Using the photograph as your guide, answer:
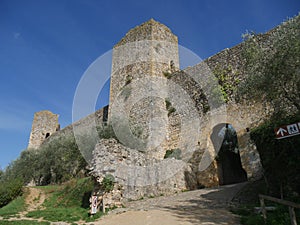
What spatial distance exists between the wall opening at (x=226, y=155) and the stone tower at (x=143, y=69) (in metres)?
3.08

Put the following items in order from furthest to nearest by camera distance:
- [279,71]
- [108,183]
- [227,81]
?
1. [227,81]
2. [108,183]
3. [279,71]

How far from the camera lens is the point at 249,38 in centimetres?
934

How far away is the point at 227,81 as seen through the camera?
12828 millimetres

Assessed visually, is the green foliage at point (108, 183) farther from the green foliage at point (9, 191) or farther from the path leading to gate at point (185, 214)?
the green foliage at point (9, 191)

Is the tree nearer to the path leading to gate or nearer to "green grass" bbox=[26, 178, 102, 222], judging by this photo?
the path leading to gate

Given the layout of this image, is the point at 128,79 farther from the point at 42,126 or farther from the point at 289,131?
the point at 42,126

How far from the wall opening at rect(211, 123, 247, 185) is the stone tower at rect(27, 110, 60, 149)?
23.8m

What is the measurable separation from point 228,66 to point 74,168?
11.4 metres

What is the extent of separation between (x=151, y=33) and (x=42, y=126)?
21.6 meters

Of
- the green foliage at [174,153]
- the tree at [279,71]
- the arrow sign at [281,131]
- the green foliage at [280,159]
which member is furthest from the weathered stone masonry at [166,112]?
the arrow sign at [281,131]

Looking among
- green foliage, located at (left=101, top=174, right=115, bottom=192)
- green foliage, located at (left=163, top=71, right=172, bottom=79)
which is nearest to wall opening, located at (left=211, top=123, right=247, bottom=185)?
green foliage, located at (left=163, top=71, right=172, bottom=79)

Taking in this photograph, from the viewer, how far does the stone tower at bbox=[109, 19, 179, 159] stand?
14703 millimetres

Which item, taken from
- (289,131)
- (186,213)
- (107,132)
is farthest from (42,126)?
(289,131)

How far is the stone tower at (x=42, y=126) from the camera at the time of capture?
30.6 metres
